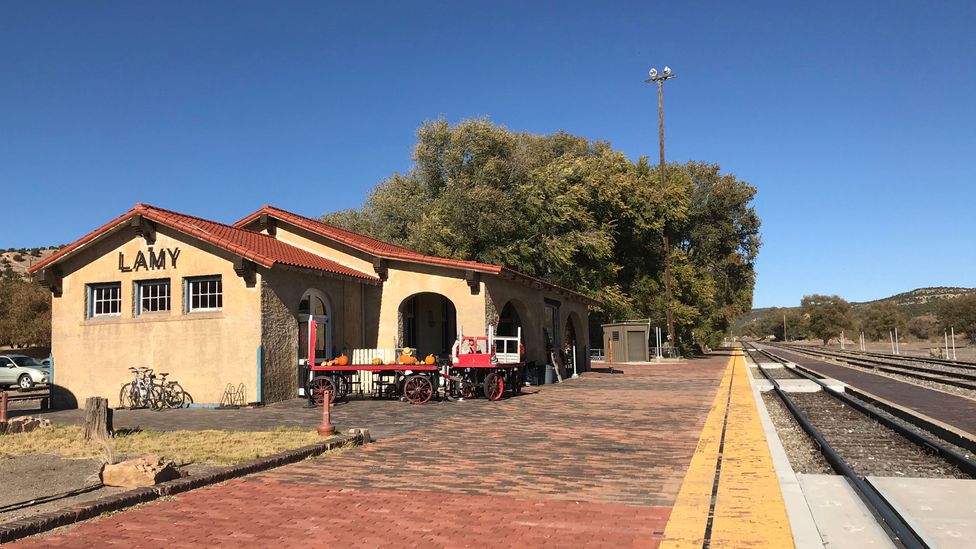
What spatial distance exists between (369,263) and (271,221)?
416 centimetres

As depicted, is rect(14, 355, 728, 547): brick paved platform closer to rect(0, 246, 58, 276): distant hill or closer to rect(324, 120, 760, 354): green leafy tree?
rect(324, 120, 760, 354): green leafy tree

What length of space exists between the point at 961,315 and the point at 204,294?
3904 inches


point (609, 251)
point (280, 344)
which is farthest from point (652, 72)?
point (280, 344)

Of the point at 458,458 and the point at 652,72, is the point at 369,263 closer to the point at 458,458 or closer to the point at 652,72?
the point at 458,458

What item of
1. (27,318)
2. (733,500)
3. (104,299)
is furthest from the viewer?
(27,318)

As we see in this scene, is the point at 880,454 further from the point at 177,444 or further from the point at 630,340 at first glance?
the point at 630,340

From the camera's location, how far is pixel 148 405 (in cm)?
1672

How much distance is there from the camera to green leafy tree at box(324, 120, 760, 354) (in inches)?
1385

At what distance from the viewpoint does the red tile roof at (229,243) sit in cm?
1648

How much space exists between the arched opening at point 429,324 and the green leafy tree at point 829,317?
10733 centimetres

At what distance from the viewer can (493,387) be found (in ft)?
56.7

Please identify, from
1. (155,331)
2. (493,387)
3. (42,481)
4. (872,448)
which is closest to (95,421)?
(42,481)

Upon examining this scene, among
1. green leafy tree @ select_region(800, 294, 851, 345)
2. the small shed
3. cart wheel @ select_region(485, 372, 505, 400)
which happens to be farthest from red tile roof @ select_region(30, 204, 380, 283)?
green leafy tree @ select_region(800, 294, 851, 345)

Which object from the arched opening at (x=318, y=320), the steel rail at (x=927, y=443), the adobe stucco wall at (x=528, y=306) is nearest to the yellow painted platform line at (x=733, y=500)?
the steel rail at (x=927, y=443)
